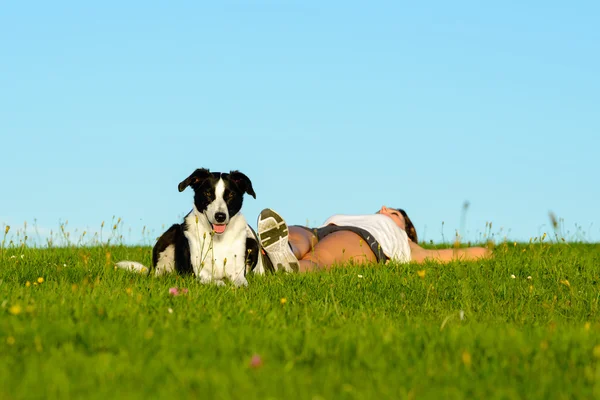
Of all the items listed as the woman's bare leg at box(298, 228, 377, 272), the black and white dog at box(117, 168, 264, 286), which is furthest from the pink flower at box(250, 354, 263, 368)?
the woman's bare leg at box(298, 228, 377, 272)

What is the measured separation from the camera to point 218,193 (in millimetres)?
8266

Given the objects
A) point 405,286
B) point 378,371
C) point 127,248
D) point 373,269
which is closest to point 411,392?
point 378,371

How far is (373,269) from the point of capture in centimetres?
950

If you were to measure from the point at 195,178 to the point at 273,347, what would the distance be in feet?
14.5

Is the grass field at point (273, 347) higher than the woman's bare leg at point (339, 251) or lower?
lower

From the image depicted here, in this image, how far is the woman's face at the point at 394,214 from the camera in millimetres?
12094

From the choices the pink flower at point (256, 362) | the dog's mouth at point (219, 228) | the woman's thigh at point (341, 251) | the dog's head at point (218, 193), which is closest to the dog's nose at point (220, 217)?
the dog's head at point (218, 193)

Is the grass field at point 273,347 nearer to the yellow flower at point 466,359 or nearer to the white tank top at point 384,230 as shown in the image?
the yellow flower at point 466,359

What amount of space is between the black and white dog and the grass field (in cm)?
87

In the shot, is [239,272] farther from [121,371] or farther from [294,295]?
[121,371]

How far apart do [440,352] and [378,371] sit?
693 mm

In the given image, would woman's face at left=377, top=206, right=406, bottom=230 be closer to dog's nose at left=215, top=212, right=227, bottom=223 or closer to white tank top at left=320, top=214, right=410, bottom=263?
white tank top at left=320, top=214, right=410, bottom=263

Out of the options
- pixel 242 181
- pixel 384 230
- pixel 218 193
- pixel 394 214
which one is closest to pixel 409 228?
pixel 394 214

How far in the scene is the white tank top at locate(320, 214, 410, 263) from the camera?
1072 centimetres
